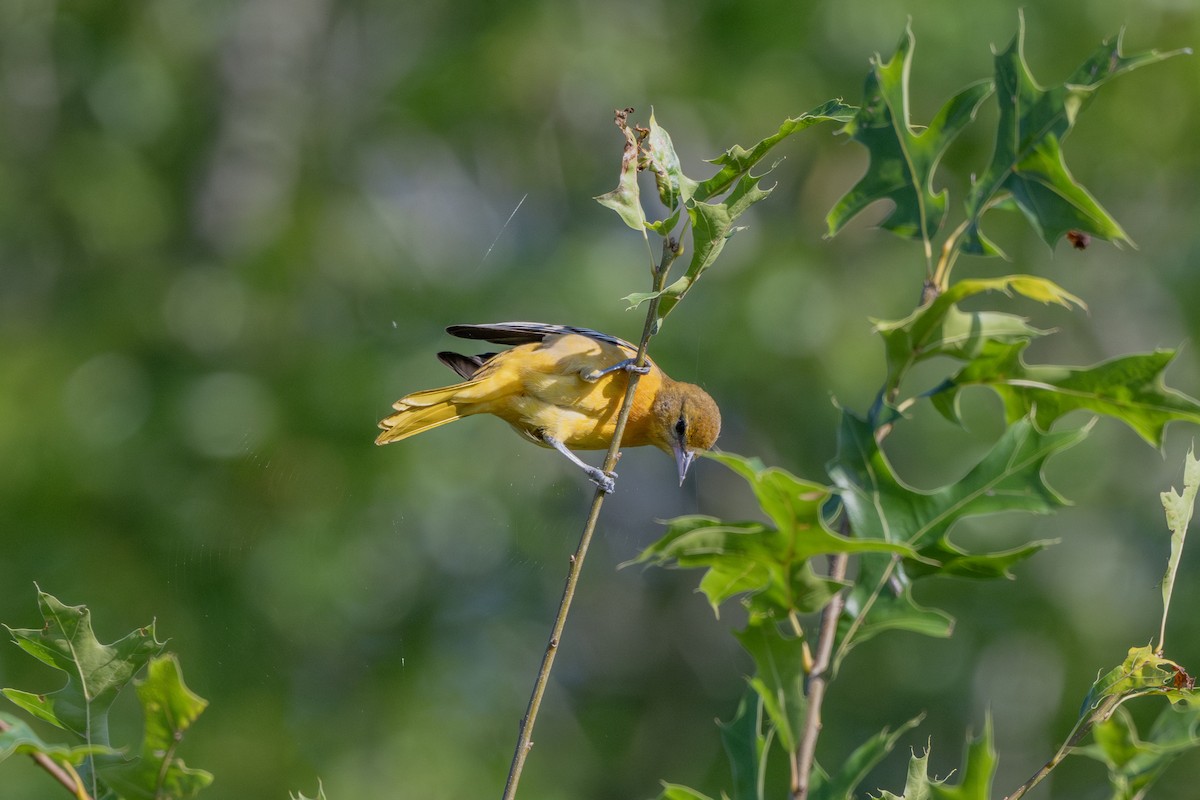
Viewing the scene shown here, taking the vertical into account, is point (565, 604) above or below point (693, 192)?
below

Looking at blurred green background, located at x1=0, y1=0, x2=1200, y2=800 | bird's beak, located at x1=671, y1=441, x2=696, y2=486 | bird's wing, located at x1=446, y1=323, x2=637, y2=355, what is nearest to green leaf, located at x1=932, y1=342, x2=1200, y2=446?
bird's wing, located at x1=446, y1=323, x2=637, y2=355

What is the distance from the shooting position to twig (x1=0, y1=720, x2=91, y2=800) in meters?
1.26

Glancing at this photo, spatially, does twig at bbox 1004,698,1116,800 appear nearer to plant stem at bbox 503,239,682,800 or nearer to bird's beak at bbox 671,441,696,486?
plant stem at bbox 503,239,682,800

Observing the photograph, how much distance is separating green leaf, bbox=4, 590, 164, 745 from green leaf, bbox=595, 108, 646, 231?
901 millimetres

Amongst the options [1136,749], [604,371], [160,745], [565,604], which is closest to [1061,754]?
[1136,749]

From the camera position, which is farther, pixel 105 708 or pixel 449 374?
pixel 449 374

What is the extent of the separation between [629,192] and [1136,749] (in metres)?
1.09

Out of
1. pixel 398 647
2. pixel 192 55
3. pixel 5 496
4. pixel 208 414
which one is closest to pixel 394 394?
pixel 208 414

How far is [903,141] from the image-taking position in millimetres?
1556

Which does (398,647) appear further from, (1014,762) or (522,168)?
(1014,762)

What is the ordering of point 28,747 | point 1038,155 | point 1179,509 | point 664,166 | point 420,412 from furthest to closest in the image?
point 420,412
point 664,166
point 1179,509
point 1038,155
point 28,747

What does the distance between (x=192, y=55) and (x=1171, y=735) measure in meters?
10.5

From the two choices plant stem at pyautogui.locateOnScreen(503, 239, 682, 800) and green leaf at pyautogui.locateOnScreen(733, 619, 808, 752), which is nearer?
green leaf at pyautogui.locateOnScreen(733, 619, 808, 752)

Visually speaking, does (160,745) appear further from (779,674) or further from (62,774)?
(779,674)
